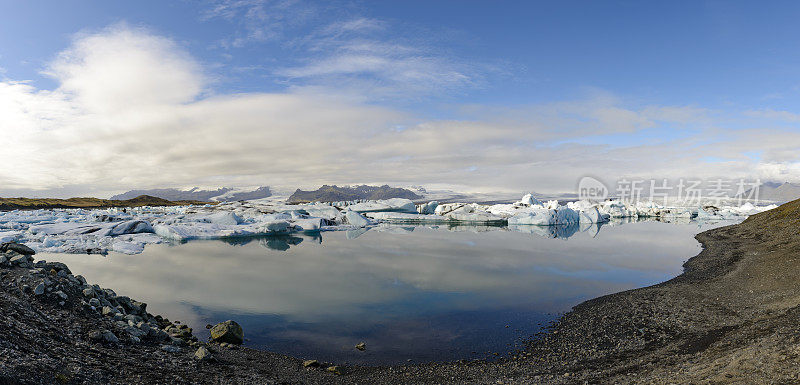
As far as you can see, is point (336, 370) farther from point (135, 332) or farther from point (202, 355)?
point (135, 332)

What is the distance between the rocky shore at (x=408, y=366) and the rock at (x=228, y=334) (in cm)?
4

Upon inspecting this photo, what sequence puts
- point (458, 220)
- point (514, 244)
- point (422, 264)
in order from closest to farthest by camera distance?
point (422, 264), point (514, 244), point (458, 220)

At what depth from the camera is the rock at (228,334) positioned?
Result: 27.9ft

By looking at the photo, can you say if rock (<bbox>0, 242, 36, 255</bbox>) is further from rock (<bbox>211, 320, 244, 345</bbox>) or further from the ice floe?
the ice floe

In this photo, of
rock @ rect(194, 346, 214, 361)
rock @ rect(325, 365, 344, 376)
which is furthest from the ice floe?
rock @ rect(325, 365, 344, 376)

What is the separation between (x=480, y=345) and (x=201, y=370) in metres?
5.38

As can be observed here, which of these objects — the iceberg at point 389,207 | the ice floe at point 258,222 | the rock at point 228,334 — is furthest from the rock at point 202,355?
the iceberg at point 389,207

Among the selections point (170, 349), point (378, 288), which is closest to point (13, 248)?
point (170, 349)

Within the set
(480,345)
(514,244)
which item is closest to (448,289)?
(480,345)

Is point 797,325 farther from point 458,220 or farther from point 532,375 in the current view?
point 458,220

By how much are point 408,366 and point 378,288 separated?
272 inches

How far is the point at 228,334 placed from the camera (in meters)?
8.55

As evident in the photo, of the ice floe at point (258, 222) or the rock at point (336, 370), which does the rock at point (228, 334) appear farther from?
the ice floe at point (258, 222)

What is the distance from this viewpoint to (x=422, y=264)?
19.7 m
